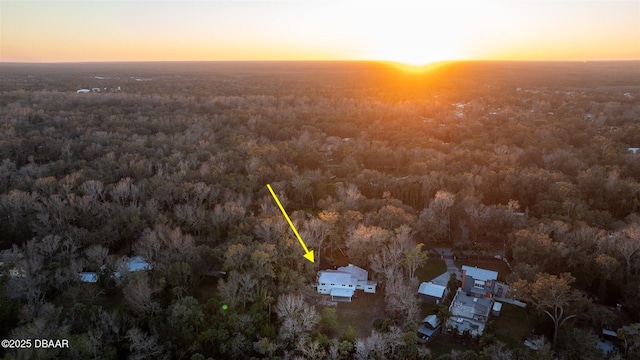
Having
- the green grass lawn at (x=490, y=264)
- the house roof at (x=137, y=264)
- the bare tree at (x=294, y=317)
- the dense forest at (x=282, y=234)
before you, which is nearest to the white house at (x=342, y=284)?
the dense forest at (x=282, y=234)

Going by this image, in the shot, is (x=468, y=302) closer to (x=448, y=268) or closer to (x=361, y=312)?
(x=448, y=268)

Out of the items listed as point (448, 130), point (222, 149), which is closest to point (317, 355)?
point (222, 149)

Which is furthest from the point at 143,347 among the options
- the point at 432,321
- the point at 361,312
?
the point at 432,321

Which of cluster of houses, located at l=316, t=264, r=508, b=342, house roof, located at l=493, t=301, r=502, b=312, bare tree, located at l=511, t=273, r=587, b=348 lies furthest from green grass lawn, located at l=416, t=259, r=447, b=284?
bare tree, located at l=511, t=273, r=587, b=348

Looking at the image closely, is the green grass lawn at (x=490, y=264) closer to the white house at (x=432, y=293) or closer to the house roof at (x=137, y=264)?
the white house at (x=432, y=293)

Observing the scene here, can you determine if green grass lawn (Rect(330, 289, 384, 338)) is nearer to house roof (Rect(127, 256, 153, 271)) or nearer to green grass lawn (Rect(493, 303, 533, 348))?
green grass lawn (Rect(493, 303, 533, 348))
